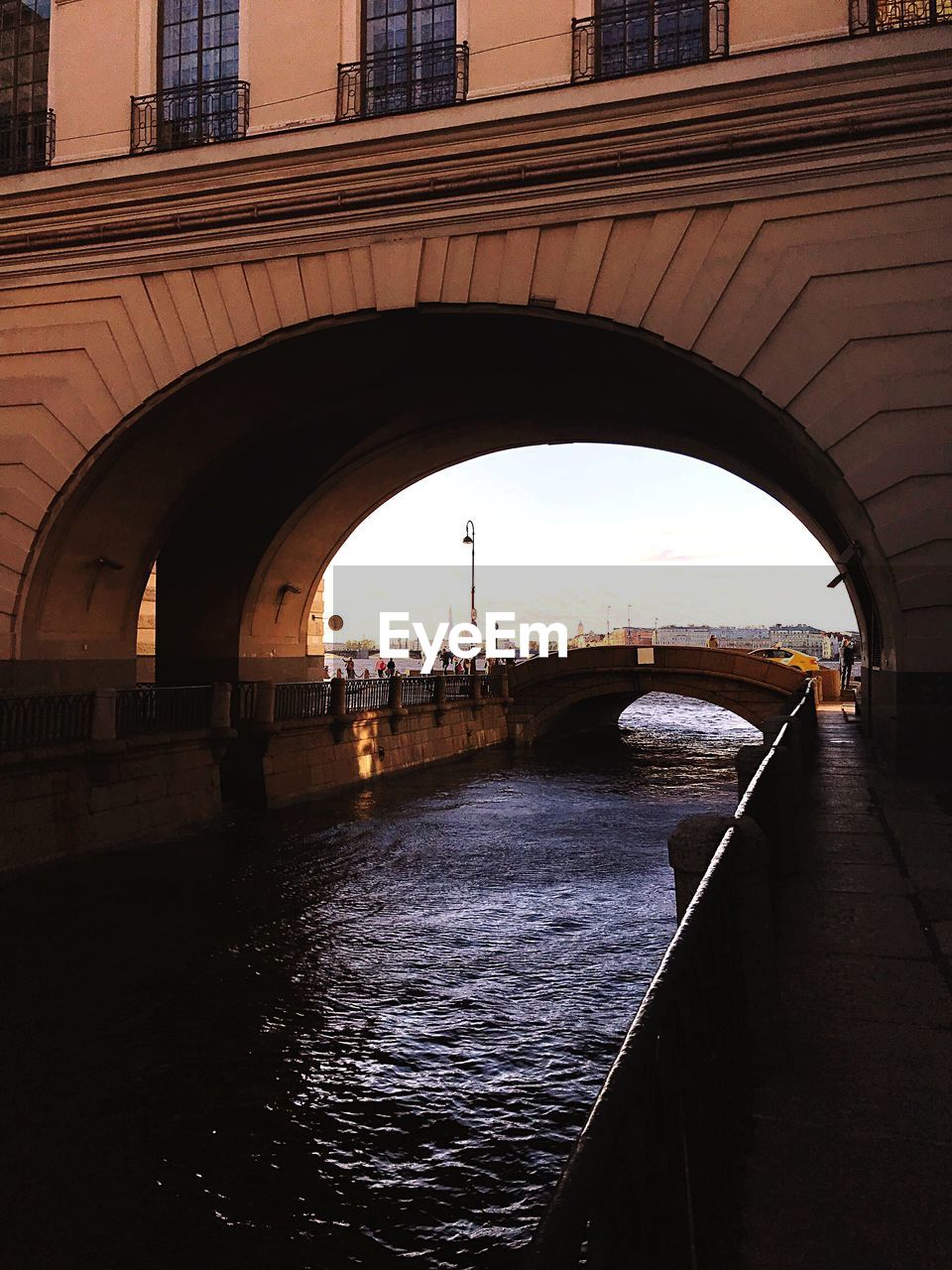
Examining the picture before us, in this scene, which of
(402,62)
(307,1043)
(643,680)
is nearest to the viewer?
(307,1043)

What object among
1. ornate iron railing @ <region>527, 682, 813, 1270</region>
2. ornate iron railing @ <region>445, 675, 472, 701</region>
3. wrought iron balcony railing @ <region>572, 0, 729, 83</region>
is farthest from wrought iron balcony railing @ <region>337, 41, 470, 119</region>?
ornate iron railing @ <region>445, 675, 472, 701</region>

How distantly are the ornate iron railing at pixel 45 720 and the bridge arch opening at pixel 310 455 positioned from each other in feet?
5.38

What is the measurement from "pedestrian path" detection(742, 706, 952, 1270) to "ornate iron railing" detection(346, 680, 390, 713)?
50.1ft

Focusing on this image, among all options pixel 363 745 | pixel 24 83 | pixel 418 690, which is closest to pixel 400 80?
pixel 24 83

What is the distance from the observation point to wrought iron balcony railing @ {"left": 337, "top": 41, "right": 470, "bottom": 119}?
13562mm

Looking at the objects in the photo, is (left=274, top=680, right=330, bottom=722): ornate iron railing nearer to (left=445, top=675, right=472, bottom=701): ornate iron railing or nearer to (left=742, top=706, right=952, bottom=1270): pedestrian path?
(left=445, top=675, right=472, bottom=701): ornate iron railing

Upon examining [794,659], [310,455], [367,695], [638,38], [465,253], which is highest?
[638,38]

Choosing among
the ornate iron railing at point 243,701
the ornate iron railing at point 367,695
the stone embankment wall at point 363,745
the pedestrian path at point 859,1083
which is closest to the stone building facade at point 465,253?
the ornate iron railing at point 243,701

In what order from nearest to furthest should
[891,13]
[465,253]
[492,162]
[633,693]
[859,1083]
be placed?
[859,1083], [891,13], [492,162], [465,253], [633,693]

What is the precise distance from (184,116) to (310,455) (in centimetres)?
650

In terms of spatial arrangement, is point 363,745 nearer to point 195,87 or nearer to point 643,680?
point 195,87

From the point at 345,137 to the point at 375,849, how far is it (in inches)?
399

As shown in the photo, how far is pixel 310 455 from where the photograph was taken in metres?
19.5

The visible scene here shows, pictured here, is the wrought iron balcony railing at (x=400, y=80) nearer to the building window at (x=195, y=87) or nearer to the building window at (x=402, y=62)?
the building window at (x=402, y=62)
